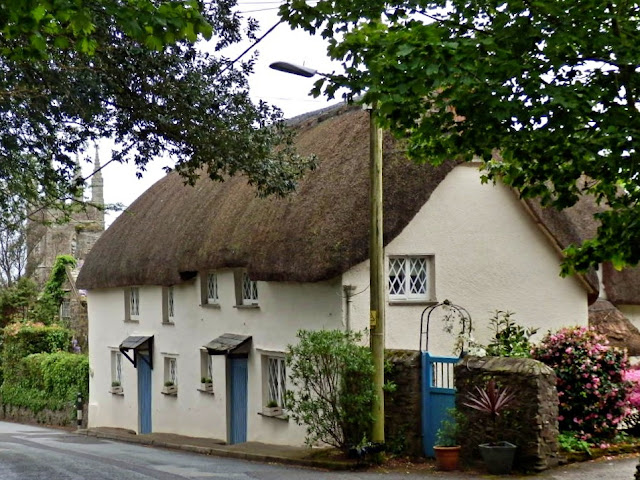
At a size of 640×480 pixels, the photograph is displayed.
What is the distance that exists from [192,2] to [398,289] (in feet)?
36.8

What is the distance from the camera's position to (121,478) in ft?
44.7

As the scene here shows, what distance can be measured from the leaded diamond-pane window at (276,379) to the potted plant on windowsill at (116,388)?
9.55 meters

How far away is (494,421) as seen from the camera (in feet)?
46.6

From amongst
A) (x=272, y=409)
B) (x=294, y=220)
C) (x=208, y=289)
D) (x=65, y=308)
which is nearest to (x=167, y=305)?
(x=208, y=289)

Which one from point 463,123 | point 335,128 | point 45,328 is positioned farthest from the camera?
point 45,328

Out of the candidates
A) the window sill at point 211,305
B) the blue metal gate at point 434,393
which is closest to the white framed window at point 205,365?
the window sill at point 211,305

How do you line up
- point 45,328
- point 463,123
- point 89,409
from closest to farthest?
point 463,123, point 89,409, point 45,328

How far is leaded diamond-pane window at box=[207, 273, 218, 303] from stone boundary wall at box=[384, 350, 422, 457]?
7.66 metres

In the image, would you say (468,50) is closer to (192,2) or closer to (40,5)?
(192,2)

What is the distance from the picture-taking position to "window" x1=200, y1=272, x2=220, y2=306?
75.7 feet

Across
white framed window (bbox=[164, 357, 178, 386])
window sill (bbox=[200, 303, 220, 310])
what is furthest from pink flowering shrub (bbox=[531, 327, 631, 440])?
white framed window (bbox=[164, 357, 178, 386])

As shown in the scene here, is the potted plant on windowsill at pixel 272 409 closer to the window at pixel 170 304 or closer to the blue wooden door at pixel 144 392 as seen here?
the window at pixel 170 304

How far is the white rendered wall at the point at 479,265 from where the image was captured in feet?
59.5

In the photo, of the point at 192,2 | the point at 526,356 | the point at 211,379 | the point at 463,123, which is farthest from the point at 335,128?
the point at 192,2
